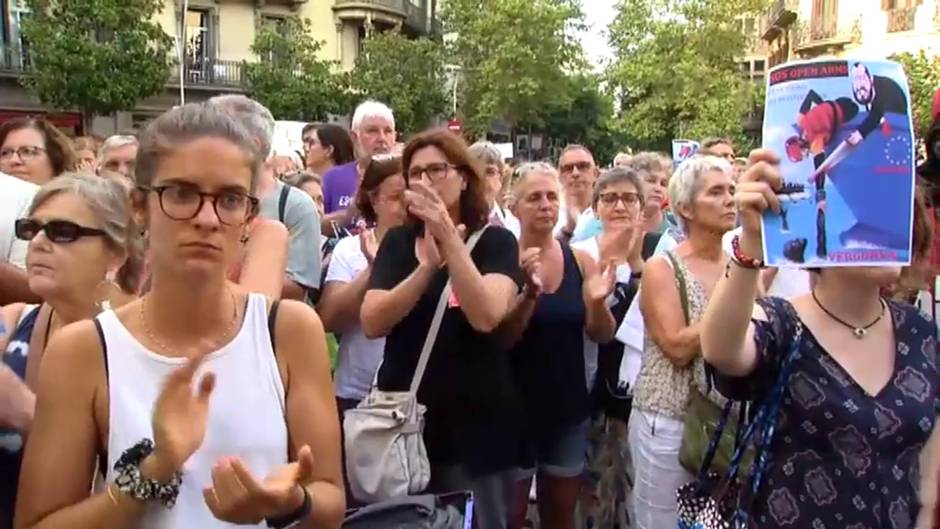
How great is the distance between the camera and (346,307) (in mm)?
3734

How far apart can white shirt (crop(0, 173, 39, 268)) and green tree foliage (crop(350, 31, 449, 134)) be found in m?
26.9

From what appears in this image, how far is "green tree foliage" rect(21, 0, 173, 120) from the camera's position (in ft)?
79.9

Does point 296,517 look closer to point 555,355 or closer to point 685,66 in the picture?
point 555,355

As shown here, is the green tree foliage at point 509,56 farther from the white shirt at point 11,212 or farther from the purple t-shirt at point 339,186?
the white shirt at point 11,212

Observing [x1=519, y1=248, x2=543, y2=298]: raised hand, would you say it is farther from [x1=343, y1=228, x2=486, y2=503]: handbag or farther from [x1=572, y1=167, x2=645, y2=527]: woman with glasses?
[x1=572, y1=167, x2=645, y2=527]: woman with glasses

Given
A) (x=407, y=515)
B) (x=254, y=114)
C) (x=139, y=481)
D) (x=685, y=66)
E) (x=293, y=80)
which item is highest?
(x=685, y=66)

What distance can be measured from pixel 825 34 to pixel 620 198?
38248mm

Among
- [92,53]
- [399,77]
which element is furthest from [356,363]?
[399,77]

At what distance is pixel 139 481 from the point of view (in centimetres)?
163

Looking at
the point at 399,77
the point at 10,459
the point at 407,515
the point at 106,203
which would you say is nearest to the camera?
the point at 10,459

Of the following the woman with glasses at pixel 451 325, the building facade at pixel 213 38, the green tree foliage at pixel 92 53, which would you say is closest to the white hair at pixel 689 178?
the woman with glasses at pixel 451 325

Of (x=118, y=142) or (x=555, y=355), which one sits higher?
(x=118, y=142)

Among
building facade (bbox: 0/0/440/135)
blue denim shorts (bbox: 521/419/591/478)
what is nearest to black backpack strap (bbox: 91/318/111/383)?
blue denim shorts (bbox: 521/419/591/478)

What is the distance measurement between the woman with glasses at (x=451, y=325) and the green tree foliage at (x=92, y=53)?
23537mm
